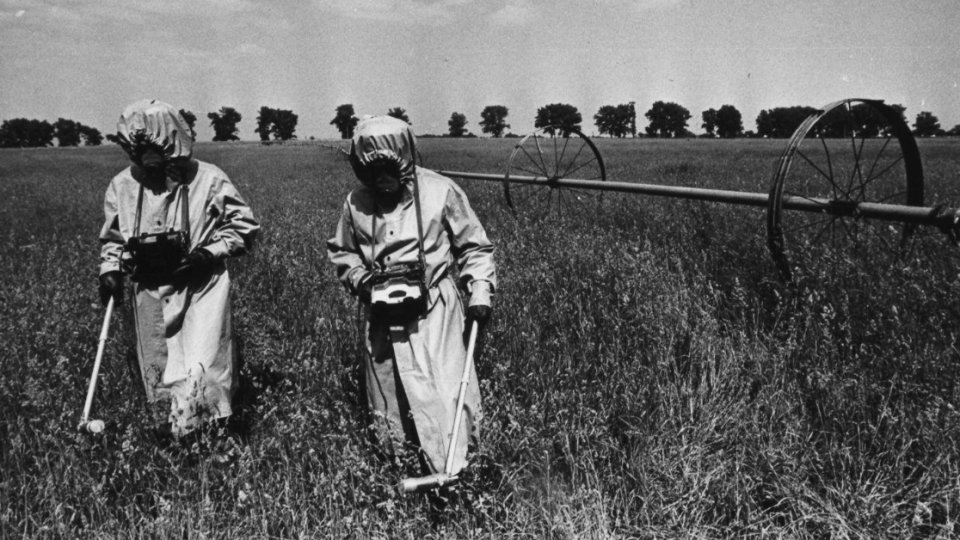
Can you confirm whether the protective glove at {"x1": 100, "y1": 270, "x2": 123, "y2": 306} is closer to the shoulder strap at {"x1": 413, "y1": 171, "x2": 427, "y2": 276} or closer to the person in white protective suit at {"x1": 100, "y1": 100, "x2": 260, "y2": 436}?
the person in white protective suit at {"x1": 100, "y1": 100, "x2": 260, "y2": 436}

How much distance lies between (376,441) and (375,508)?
1.86 ft

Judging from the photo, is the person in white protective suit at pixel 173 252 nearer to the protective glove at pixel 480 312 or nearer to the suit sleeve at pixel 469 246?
the suit sleeve at pixel 469 246

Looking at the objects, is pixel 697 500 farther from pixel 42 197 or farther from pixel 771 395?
pixel 42 197

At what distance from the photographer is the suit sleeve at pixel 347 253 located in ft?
8.90

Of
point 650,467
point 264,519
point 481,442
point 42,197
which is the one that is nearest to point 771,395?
point 650,467

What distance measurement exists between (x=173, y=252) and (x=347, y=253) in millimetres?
861

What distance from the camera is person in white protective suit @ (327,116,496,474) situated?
245 cm

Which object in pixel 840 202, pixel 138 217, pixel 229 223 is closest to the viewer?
pixel 138 217

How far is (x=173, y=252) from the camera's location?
2820mm

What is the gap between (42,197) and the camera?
13516 mm

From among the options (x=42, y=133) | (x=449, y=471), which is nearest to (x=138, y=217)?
(x=449, y=471)

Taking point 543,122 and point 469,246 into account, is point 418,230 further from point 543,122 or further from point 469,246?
point 543,122

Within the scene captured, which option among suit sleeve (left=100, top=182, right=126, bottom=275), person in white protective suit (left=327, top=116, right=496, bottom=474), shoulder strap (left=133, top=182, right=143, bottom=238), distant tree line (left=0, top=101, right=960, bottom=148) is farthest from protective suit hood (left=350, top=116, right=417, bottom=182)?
distant tree line (left=0, top=101, right=960, bottom=148)

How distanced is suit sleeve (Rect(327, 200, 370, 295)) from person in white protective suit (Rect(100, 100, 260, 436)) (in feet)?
2.00
